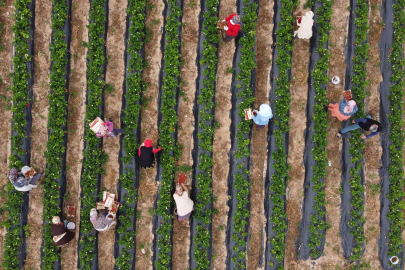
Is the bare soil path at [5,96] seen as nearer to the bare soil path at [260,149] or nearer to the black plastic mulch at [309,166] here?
the bare soil path at [260,149]

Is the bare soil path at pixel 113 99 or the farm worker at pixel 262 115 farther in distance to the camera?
the bare soil path at pixel 113 99

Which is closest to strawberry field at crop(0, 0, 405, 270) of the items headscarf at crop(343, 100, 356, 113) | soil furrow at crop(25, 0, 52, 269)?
soil furrow at crop(25, 0, 52, 269)

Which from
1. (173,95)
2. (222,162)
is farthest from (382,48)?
(173,95)

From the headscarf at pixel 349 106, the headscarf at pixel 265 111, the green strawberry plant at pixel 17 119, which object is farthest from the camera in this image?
the green strawberry plant at pixel 17 119

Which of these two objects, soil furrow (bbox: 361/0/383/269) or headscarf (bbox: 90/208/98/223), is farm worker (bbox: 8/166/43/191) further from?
soil furrow (bbox: 361/0/383/269)

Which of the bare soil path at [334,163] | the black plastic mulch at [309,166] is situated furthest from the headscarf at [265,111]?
the bare soil path at [334,163]

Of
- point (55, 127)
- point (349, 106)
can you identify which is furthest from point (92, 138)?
point (349, 106)

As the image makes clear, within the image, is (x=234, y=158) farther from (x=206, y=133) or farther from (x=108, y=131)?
(x=108, y=131)
